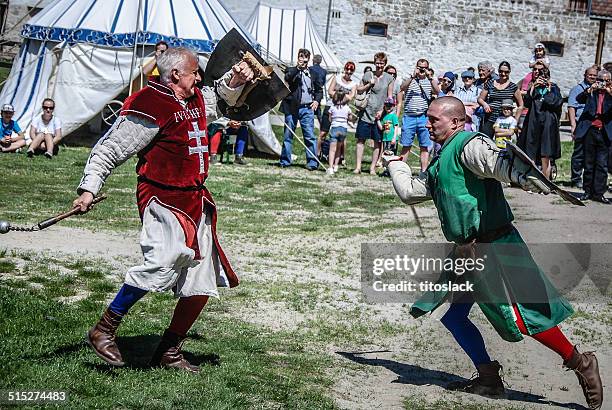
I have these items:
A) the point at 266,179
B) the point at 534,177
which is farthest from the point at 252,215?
the point at 534,177

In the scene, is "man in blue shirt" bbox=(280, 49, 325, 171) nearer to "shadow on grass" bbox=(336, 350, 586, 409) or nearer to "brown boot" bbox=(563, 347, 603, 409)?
"shadow on grass" bbox=(336, 350, 586, 409)

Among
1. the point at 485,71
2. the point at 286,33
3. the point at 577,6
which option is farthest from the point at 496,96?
the point at 577,6

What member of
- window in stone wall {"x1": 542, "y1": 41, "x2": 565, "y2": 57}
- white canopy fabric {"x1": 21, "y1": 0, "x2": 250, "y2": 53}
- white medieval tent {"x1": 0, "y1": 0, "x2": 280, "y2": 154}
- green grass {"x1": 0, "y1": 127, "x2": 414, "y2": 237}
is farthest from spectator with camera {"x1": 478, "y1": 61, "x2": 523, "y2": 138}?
window in stone wall {"x1": 542, "y1": 41, "x2": 565, "y2": 57}

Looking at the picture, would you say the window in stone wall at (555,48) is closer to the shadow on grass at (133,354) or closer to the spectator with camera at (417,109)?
the spectator with camera at (417,109)

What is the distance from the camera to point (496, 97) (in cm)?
1413

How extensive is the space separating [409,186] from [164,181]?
1.44 metres

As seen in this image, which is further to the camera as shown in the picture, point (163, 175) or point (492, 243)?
point (492, 243)

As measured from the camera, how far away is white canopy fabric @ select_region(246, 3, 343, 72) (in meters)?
26.1

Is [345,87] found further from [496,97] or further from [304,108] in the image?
[496,97]

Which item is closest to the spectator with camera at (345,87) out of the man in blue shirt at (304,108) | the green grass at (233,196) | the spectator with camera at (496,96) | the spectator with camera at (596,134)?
the man in blue shirt at (304,108)

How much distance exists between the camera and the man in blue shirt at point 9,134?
51.6 feet

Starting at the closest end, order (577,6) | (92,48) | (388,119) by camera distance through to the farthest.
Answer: (388,119), (92,48), (577,6)

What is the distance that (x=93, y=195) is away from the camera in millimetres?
5301

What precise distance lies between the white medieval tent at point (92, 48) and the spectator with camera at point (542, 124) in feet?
19.3
